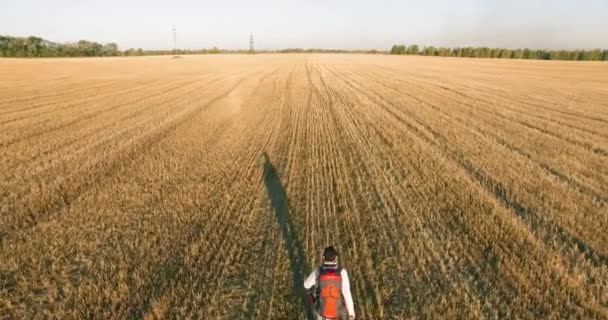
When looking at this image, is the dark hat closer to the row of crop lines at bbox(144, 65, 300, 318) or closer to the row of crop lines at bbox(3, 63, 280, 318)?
the row of crop lines at bbox(144, 65, 300, 318)

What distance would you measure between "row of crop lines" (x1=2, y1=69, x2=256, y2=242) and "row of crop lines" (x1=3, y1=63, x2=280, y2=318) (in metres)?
0.40

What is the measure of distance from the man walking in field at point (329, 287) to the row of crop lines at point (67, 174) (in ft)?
19.2

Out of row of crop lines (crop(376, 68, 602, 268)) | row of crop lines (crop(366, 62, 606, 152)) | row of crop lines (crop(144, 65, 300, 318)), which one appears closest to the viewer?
row of crop lines (crop(144, 65, 300, 318))

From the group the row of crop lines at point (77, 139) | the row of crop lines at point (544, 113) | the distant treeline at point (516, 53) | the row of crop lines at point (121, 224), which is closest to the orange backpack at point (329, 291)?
the row of crop lines at point (121, 224)

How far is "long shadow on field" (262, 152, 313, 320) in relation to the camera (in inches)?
190

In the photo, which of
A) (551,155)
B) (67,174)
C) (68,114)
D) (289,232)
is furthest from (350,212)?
(68,114)

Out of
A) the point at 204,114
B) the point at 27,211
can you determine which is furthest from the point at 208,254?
the point at 204,114

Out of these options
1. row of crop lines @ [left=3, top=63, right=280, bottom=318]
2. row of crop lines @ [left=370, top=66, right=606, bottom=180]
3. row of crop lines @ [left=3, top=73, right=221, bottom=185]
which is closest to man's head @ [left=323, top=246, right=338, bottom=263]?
row of crop lines @ [left=3, top=63, right=280, bottom=318]

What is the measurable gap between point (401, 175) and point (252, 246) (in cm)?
452

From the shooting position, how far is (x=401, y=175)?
8.98 m

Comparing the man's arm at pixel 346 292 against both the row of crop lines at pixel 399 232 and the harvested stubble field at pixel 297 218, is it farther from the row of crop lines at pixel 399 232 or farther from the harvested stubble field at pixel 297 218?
the row of crop lines at pixel 399 232

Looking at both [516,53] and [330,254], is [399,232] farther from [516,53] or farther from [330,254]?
[516,53]

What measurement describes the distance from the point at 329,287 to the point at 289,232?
3.00 meters

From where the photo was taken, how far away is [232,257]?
557cm
